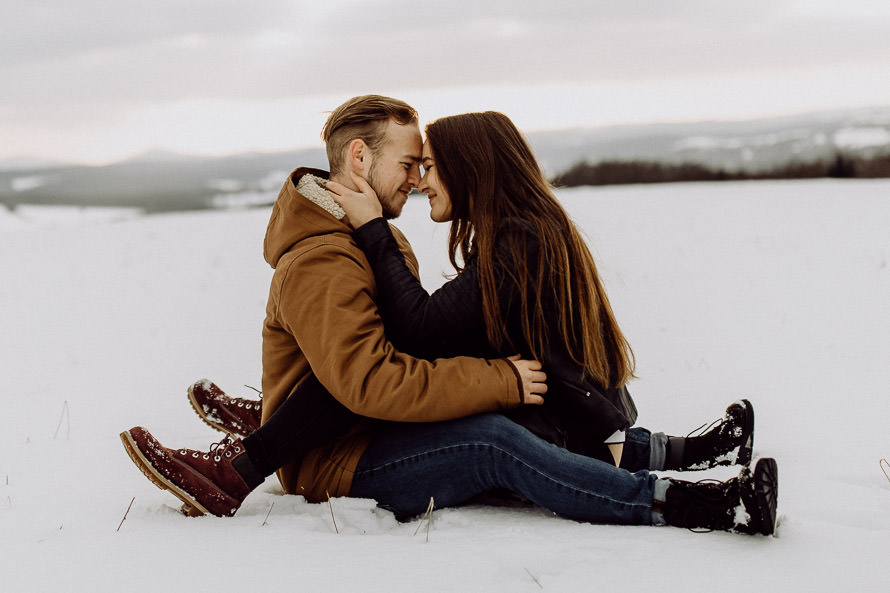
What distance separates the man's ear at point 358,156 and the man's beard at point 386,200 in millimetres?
34

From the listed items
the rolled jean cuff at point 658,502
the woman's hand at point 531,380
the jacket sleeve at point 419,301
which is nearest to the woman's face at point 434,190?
the jacket sleeve at point 419,301

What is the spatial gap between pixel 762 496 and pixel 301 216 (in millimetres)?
1974

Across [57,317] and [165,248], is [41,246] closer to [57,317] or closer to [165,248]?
[165,248]

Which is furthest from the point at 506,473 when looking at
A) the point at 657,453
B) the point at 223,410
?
the point at 223,410

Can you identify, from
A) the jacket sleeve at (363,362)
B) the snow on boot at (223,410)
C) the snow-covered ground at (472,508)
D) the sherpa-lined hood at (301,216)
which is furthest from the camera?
the snow on boot at (223,410)

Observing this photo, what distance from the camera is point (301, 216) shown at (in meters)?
3.08

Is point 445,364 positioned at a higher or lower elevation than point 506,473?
higher

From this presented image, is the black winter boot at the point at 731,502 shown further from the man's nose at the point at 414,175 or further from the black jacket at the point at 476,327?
the man's nose at the point at 414,175

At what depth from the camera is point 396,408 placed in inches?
112

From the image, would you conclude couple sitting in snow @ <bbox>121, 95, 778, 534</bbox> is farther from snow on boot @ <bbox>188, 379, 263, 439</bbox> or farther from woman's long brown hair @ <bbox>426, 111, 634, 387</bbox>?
snow on boot @ <bbox>188, 379, 263, 439</bbox>

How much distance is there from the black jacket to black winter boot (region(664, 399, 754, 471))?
2.00 feet

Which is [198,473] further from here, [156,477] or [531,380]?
[531,380]

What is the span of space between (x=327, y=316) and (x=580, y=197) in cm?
1509

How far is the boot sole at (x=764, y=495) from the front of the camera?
2.62 m
